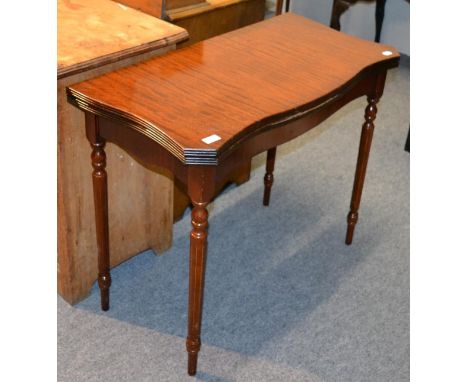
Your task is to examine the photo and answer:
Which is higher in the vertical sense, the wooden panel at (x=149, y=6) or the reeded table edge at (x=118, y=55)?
the wooden panel at (x=149, y=6)

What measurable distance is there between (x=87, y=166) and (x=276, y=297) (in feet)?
2.63

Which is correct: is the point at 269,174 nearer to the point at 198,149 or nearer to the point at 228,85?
the point at 228,85

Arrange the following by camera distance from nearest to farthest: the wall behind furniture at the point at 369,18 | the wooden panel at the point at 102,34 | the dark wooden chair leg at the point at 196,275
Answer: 1. the dark wooden chair leg at the point at 196,275
2. the wooden panel at the point at 102,34
3. the wall behind furniture at the point at 369,18

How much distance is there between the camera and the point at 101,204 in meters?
1.85

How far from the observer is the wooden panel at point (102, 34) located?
167 cm

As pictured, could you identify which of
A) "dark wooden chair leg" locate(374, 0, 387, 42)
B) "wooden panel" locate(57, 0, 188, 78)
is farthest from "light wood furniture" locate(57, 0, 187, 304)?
"dark wooden chair leg" locate(374, 0, 387, 42)

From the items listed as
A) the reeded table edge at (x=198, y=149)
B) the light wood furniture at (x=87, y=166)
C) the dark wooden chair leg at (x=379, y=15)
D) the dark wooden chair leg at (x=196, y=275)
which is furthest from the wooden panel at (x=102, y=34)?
the dark wooden chair leg at (x=379, y=15)

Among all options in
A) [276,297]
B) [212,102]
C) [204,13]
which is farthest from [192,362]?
[204,13]

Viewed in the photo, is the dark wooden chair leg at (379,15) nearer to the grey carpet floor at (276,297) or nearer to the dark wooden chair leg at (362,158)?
the grey carpet floor at (276,297)

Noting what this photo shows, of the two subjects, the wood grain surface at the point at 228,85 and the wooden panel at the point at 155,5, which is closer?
the wood grain surface at the point at 228,85

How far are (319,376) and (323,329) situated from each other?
8.2 inches

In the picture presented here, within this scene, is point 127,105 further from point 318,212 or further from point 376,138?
point 376,138

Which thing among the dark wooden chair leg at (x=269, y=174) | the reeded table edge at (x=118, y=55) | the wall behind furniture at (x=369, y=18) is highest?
the reeded table edge at (x=118, y=55)

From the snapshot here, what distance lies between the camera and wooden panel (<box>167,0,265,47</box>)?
2.08 meters
